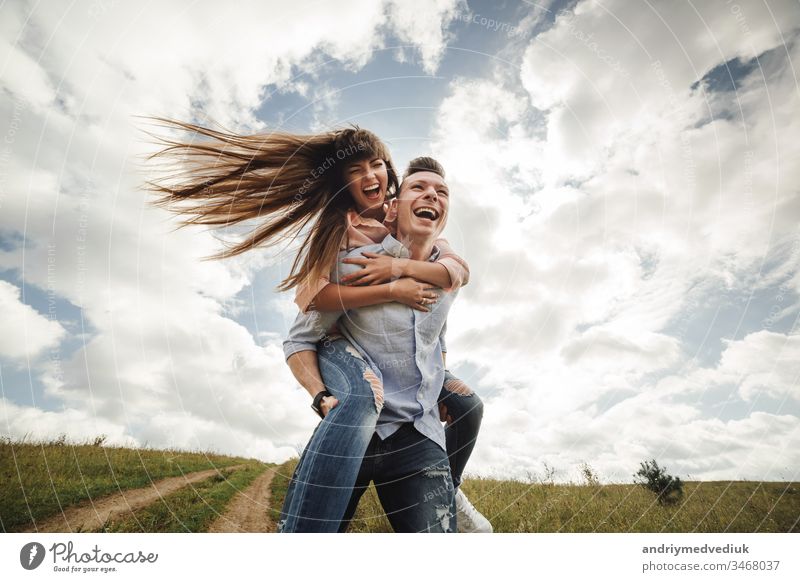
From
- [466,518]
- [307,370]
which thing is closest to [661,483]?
[466,518]

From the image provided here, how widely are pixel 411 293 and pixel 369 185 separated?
3.20ft

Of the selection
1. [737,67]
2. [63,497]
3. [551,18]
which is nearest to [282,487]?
[63,497]

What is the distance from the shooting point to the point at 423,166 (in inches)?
158

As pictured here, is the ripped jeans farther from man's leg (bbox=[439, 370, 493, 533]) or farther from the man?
man's leg (bbox=[439, 370, 493, 533])

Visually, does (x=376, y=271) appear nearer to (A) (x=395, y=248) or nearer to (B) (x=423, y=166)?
(A) (x=395, y=248)

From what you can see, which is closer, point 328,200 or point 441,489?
point 441,489

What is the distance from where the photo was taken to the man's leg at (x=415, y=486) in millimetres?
3266

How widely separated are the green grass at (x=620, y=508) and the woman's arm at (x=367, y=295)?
2021 mm

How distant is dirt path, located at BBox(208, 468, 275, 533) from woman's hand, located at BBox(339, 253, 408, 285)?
2.98 m

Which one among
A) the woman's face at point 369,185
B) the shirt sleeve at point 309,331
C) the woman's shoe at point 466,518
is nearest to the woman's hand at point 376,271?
the shirt sleeve at point 309,331

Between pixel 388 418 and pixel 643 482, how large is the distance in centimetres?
286

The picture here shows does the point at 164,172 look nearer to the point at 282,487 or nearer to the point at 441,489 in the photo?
the point at 441,489
